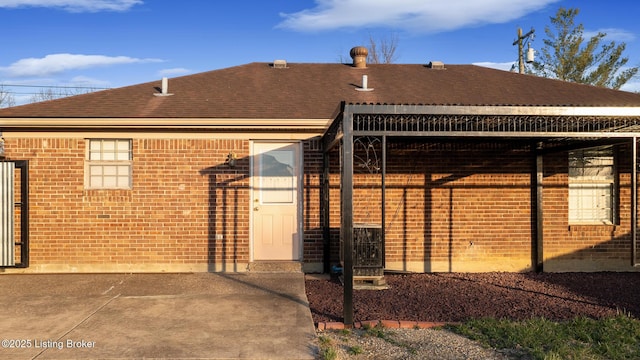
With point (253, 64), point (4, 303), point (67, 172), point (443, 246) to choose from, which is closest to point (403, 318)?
point (443, 246)

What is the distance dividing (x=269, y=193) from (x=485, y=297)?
13.0 feet

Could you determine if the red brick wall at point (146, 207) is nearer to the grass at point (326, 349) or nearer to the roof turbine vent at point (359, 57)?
the grass at point (326, 349)

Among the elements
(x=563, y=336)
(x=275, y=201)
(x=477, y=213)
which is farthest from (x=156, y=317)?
(x=477, y=213)

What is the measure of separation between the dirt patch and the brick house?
0.64 meters

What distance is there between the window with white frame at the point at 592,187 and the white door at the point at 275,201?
5065 mm

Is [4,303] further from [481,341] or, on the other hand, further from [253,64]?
[253,64]

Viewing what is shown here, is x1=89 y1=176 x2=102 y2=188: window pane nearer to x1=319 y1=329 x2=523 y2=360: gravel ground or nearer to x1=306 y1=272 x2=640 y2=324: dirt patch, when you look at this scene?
x1=306 y1=272 x2=640 y2=324: dirt patch

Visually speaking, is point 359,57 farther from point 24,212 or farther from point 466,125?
point 24,212

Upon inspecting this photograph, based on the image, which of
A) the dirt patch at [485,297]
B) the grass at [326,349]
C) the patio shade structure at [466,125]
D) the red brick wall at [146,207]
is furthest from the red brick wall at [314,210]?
the grass at [326,349]

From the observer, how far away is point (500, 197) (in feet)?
29.2

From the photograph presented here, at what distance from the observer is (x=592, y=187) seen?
909cm

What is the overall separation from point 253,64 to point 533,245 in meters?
7.45

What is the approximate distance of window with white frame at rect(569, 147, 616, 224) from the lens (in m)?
9.06

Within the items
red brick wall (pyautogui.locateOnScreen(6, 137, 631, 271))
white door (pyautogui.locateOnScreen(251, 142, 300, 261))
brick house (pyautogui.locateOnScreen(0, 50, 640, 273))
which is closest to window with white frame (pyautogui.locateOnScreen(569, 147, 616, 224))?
brick house (pyautogui.locateOnScreen(0, 50, 640, 273))
